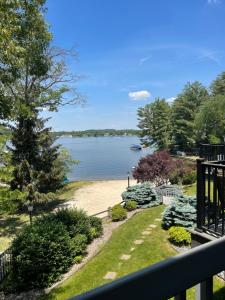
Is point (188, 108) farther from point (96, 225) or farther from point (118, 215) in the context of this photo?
point (96, 225)

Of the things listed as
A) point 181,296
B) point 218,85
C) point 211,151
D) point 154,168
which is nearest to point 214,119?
point 218,85

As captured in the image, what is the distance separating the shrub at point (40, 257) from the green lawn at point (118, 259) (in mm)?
725

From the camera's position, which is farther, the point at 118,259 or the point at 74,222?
the point at 74,222

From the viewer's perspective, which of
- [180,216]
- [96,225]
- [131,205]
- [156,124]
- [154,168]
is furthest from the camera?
[156,124]

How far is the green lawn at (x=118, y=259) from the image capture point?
8125 mm

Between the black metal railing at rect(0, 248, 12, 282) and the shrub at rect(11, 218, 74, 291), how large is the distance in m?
0.45

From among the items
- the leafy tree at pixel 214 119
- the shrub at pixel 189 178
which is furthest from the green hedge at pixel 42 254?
the leafy tree at pixel 214 119

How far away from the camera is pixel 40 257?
30.6 ft

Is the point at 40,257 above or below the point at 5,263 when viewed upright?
above

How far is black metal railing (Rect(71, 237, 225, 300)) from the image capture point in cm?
85

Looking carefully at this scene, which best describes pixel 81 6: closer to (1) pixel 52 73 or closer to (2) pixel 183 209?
(1) pixel 52 73

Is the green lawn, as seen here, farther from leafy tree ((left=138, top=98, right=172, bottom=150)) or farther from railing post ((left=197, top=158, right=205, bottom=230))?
leafy tree ((left=138, top=98, right=172, bottom=150))

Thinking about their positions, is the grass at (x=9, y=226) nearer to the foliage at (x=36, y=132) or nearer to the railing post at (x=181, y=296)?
the foliage at (x=36, y=132)

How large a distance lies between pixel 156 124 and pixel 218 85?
523 inches
